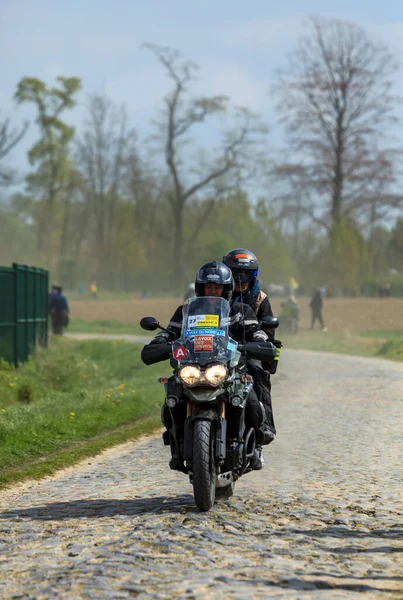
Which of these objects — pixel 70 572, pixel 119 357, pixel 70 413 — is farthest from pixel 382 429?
pixel 119 357

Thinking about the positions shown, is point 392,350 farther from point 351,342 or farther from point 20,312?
point 20,312

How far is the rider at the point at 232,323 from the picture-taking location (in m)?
8.16

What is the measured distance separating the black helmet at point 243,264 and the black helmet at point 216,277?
351 millimetres

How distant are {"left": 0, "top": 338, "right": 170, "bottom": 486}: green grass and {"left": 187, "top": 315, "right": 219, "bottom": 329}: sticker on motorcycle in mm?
2683

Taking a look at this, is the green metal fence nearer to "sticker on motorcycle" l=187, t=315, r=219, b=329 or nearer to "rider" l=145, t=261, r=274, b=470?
"rider" l=145, t=261, r=274, b=470

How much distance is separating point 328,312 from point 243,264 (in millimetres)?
49432

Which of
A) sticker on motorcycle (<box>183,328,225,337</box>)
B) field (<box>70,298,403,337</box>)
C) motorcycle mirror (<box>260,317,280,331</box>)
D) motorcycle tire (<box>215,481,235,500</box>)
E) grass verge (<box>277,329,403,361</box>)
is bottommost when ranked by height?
grass verge (<box>277,329,403,361</box>)

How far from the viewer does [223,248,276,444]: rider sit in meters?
8.53

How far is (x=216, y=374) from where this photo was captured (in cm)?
759

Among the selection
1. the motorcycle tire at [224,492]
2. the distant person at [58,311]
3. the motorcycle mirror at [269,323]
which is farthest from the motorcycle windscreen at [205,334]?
the distant person at [58,311]

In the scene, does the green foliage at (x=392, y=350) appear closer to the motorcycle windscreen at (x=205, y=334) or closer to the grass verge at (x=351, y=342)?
the grass verge at (x=351, y=342)

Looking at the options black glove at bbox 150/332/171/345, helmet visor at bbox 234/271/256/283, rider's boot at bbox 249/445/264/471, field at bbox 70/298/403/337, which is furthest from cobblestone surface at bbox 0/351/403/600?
field at bbox 70/298/403/337

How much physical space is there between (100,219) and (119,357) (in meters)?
63.9

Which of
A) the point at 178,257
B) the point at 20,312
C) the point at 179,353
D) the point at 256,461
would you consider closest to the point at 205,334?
the point at 179,353
